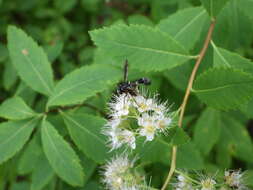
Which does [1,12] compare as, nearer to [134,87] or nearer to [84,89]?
[84,89]

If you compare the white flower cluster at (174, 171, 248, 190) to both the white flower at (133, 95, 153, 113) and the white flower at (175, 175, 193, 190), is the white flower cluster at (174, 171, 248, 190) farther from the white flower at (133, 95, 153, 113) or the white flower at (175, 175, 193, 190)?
the white flower at (133, 95, 153, 113)

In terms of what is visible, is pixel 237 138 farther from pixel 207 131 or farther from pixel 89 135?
pixel 89 135

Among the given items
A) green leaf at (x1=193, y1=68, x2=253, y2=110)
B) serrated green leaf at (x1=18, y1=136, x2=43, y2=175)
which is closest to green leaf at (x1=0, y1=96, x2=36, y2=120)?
serrated green leaf at (x1=18, y1=136, x2=43, y2=175)

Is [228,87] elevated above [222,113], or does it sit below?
above

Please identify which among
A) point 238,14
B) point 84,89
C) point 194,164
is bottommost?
point 194,164

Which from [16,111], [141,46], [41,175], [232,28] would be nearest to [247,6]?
[232,28]

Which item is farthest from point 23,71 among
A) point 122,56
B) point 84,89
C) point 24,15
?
point 24,15

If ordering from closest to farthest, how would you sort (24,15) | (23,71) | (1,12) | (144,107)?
(144,107), (23,71), (1,12), (24,15)
